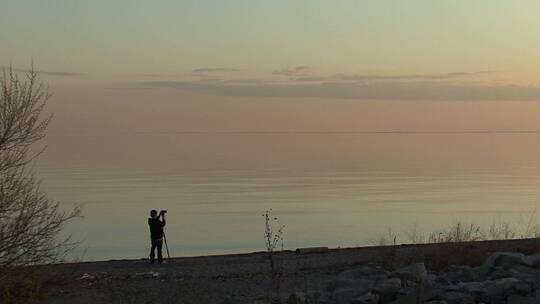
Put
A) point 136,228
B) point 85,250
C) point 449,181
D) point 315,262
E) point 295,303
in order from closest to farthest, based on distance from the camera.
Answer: point 295,303 < point 315,262 < point 85,250 < point 136,228 < point 449,181

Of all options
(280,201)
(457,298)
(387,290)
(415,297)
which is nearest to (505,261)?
(457,298)

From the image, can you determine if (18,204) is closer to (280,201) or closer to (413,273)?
(413,273)

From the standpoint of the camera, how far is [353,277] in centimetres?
1249

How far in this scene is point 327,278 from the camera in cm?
1554

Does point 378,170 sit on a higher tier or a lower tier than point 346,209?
higher

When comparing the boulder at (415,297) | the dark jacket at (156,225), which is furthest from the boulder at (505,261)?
the dark jacket at (156,225)

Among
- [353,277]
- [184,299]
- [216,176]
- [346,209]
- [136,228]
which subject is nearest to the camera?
[353,277]

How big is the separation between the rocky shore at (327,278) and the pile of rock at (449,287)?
0.5 inches

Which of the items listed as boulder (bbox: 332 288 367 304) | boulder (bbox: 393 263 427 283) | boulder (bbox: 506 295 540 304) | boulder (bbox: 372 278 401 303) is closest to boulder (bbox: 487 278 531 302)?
boulder (bbox: 506 295 540 304)

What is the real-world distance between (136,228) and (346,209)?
1111 cm

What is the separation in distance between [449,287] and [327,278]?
5663 mm

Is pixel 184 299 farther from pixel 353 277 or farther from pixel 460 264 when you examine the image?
pixel 460 264

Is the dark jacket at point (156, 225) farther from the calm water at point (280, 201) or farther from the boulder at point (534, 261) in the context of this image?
the boulder at point (534, 261)

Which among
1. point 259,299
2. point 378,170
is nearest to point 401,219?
point 259,299
